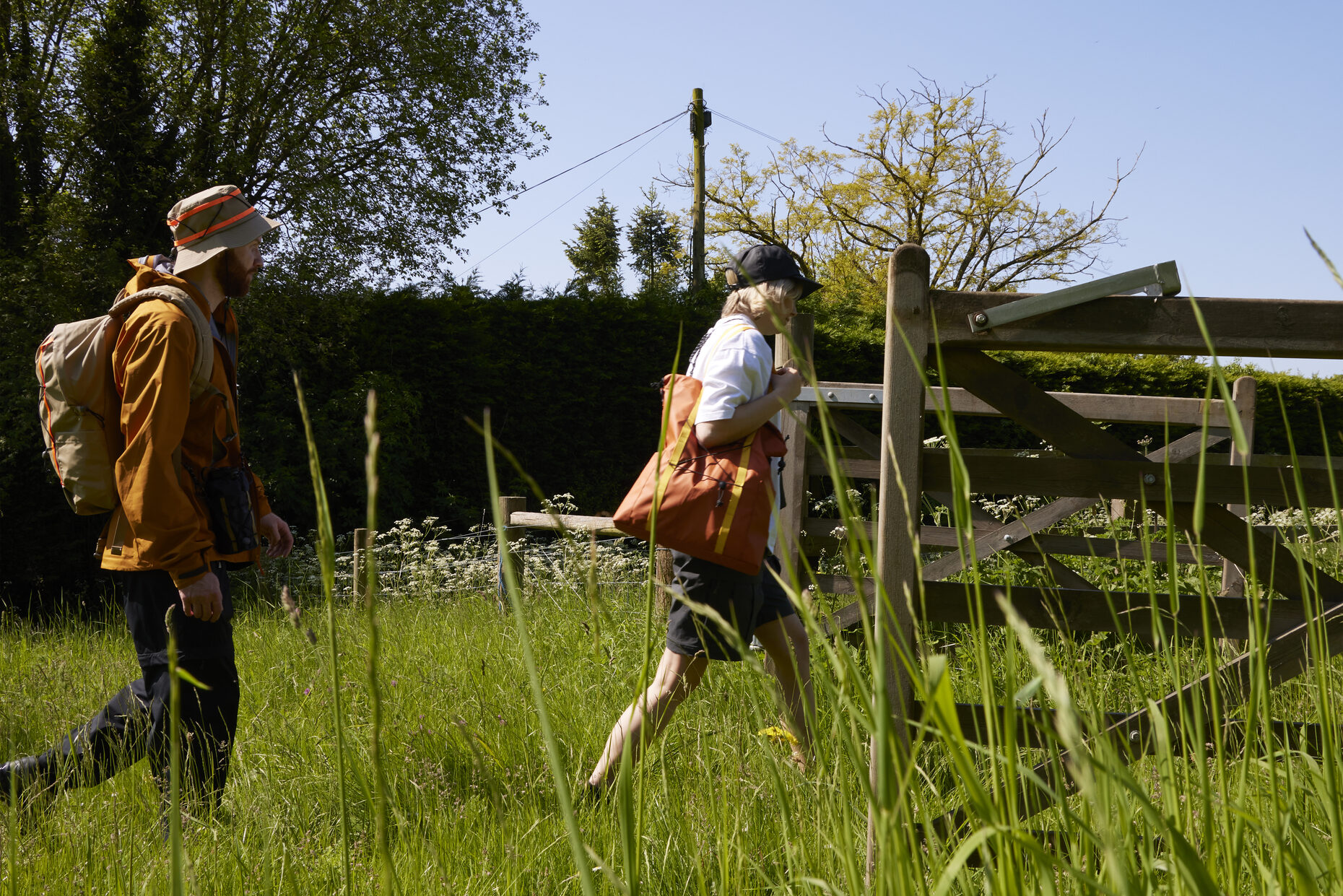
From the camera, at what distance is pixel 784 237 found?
25.2 meters

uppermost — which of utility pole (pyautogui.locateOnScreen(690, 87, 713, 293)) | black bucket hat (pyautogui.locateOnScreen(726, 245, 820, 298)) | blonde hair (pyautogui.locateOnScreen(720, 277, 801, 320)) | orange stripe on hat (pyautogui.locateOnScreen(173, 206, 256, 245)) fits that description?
utility pole (pyautogui.locateOnScreen(690, 87, 713, 293))

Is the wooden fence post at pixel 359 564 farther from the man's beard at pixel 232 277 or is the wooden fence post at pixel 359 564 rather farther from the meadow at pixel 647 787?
the man's beard at pixel 232 277

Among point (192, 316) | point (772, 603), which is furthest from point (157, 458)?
point (772, 603)

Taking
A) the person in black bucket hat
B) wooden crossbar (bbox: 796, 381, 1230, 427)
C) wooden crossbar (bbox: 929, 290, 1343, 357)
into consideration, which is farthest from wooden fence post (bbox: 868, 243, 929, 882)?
wooden crossbar (bbox: 796, 381, 1230, 427)

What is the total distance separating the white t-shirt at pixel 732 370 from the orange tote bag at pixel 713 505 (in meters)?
0.05

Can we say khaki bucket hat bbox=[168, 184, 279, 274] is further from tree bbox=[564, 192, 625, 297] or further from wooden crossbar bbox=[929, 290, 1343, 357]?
tree bbox=[564, 192, 625, 297]

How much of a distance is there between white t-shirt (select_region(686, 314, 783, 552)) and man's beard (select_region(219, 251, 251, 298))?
4.03 ft

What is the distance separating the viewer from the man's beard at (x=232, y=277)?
2.55 metres

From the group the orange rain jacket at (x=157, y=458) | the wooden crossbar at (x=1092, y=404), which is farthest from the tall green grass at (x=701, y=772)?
the wooden crossbar at (x=1092, y=404)

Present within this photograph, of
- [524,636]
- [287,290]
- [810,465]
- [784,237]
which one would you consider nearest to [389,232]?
[287,290]

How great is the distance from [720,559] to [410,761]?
3.22 feet

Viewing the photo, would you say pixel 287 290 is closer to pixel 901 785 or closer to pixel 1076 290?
pixel 1076 290

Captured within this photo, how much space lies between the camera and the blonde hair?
2.83 metres

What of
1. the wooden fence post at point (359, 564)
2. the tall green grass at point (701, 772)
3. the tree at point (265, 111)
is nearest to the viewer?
the tall green grass at point (701, 772)
